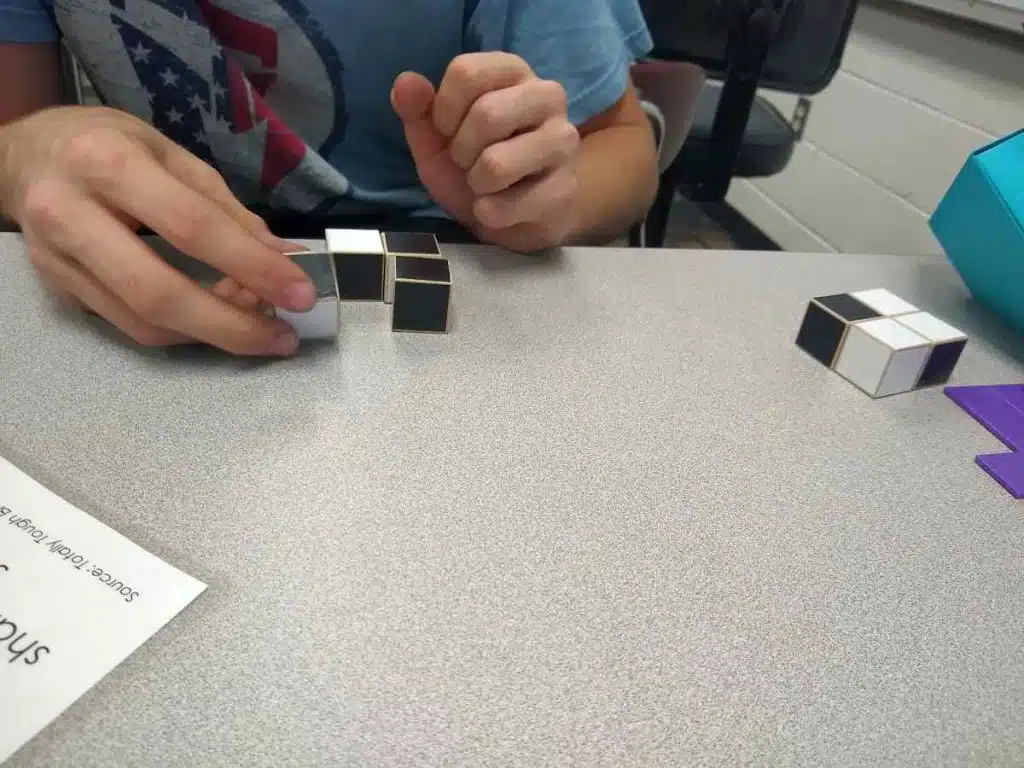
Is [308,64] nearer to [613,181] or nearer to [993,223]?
[613,181]

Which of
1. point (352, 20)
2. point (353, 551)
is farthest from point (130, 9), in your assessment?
point (353, 551)

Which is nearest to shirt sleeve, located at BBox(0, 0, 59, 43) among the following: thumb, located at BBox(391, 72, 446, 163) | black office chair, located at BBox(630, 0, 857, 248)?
thumb, located at BBox(391, 72, 446, 163)

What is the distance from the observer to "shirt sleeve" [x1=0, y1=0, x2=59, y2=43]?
55 cm

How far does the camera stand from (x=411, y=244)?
498 mm

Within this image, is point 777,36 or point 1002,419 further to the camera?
point 777,36

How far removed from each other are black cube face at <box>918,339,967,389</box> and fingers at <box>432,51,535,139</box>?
32cm

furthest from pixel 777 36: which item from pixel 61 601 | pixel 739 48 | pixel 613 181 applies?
pixel 61 601

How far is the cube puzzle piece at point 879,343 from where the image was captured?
0.48 meters

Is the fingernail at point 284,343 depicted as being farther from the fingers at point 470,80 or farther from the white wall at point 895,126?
the white wall at point 895,126

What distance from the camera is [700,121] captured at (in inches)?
46.6

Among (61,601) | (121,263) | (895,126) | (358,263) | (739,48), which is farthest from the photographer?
(895,126)

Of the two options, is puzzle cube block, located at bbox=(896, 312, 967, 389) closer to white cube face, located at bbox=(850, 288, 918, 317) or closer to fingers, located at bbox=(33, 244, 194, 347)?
white cube face, located at bbox=(850, 288, 918, 317)

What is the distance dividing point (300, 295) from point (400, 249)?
3.8 inches

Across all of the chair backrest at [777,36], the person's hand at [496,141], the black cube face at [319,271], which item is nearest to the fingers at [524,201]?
the person's hand at [496,141]
